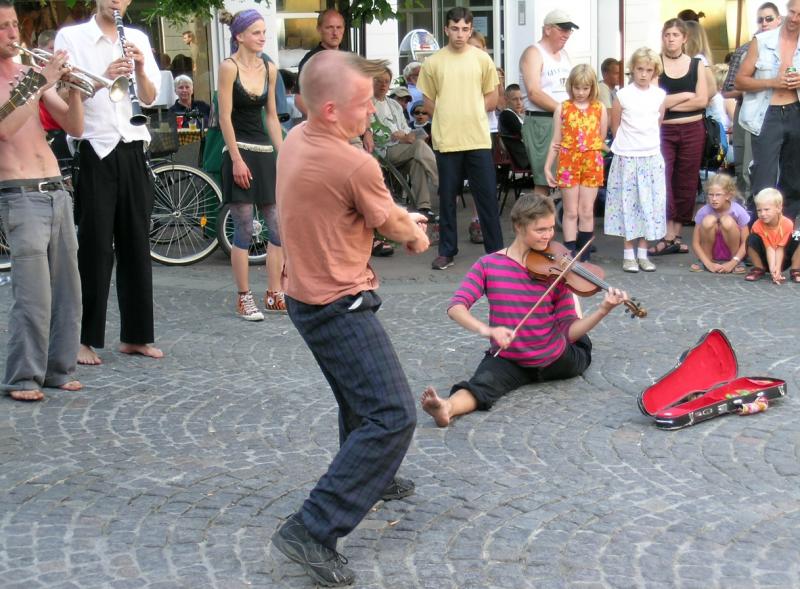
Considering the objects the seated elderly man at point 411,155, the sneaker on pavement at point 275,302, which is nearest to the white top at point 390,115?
the seated elderly man at point 411,155

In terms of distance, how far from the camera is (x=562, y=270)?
18.8 feet

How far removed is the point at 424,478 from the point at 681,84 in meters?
5.67

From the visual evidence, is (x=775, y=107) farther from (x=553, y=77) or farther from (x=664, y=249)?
(x=553, y=77)

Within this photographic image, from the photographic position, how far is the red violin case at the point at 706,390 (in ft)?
17.4

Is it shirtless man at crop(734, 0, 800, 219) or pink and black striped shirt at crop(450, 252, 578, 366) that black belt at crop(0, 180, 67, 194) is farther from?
shirtless man at crop(734, 0, 800, 219)

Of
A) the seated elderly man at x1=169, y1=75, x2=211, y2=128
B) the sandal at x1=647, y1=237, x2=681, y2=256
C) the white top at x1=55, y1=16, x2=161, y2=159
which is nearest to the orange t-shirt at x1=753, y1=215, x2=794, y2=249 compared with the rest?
the sandal at x1=647, y1=237, x2=681, y2=256

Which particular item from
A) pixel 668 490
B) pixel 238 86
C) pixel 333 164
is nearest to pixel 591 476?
pixel 668 490

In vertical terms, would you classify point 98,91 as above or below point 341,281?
above

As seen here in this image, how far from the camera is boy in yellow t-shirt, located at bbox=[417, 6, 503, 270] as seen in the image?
8.89 metres

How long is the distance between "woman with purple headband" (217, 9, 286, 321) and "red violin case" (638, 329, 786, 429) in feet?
9.84

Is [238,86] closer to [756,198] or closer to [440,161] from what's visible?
[440,161]

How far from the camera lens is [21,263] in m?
5.72

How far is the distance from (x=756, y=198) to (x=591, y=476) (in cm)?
457

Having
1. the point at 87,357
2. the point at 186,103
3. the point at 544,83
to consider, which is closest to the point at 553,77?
the point at 544,83
